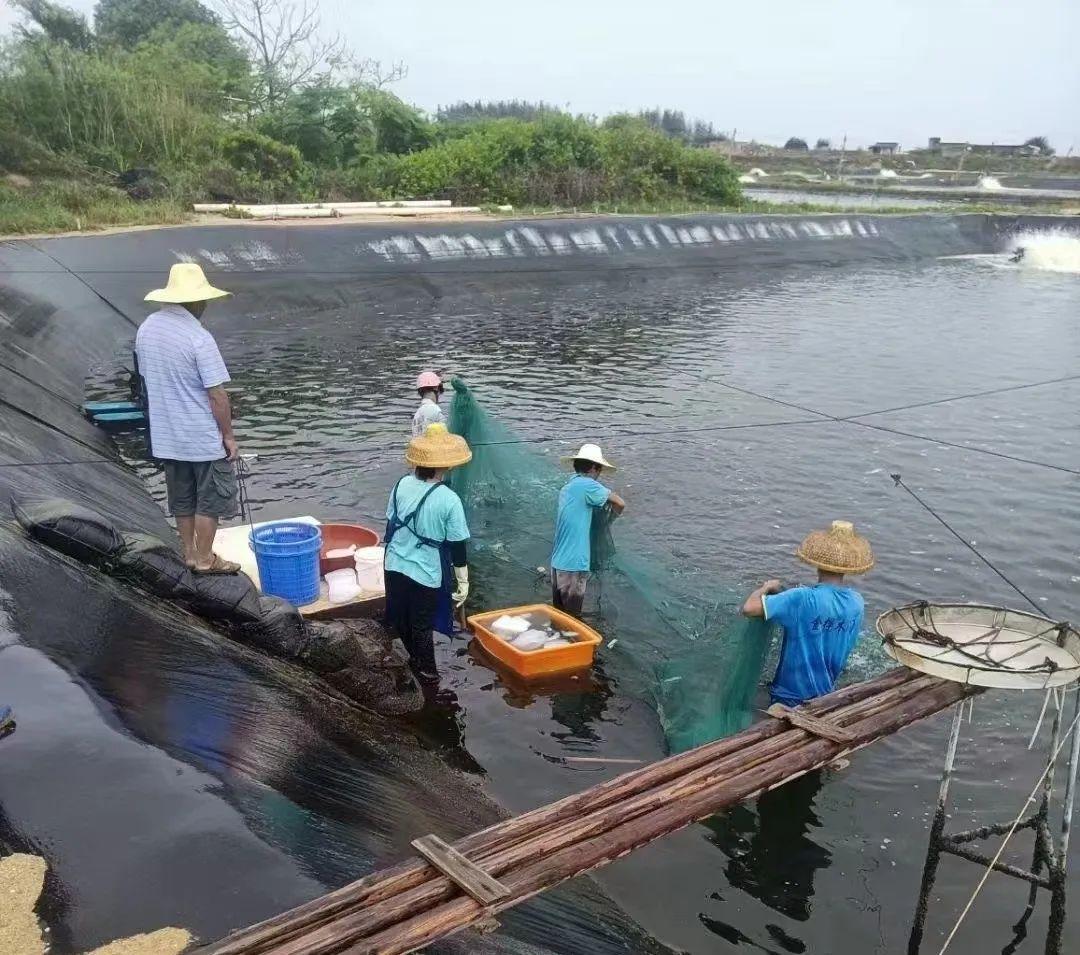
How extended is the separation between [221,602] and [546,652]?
252 centimetres

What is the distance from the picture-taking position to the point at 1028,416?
619 inches

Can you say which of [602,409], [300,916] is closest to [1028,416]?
[602,409]

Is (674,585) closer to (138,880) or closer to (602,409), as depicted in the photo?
(138,880)

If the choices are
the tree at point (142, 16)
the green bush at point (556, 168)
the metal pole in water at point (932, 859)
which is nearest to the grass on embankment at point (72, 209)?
the green bush at point (556, 168)

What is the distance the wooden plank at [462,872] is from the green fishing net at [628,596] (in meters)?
2.98

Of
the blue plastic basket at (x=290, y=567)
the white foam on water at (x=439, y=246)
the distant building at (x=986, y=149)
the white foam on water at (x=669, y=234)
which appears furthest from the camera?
the distant building at (x=986, y=149)

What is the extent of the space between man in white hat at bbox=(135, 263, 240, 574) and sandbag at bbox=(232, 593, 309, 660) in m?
0.46

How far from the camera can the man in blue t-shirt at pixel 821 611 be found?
536cm

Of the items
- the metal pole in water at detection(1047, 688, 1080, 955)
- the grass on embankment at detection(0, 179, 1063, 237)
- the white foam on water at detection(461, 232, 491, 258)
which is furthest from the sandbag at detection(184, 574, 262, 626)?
the white foam on water at detection(461, 232, 491, 258)

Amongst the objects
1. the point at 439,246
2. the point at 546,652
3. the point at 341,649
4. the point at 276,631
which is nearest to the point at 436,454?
the point at 341,649

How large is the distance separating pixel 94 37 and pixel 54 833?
176 feet

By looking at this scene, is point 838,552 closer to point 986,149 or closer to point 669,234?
point 669,234

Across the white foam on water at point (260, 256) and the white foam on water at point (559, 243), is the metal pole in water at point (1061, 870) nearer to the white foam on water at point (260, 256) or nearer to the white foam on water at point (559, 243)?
the white foam on water at point (260, 256)

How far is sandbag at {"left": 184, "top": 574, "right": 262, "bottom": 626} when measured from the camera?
6.14 metres
